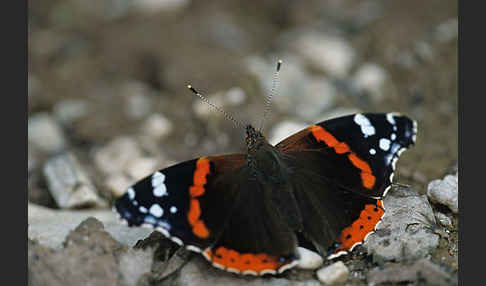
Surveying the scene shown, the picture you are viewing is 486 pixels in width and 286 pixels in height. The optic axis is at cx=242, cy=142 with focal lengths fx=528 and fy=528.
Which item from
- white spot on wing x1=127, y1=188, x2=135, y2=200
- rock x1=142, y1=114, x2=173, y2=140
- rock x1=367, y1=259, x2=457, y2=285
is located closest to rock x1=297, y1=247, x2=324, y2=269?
rock x1=367, y1=259, x2=457, y2=285

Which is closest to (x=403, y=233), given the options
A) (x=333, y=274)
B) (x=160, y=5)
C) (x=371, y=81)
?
(x=333, y=274)

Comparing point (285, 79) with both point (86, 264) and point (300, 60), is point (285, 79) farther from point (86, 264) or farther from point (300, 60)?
point (86, 264)

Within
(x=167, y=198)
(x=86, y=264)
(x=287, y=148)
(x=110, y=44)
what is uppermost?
(x=110, y=44)

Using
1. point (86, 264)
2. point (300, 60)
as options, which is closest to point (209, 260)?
point (86, 264)

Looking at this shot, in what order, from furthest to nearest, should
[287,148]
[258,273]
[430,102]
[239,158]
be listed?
[430,102] → [287,148] → [239,158] → [258,273]

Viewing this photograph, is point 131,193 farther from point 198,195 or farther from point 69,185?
point 69,185

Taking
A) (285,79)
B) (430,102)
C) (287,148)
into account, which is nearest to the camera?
(287,148)

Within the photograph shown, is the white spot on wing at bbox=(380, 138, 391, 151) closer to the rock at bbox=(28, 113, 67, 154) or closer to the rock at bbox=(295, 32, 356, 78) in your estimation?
the rock at bbox=(295, 32, 356, 78)
